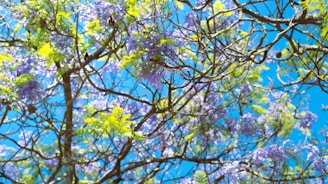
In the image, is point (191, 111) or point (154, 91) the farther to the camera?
Result: point (191, 111)

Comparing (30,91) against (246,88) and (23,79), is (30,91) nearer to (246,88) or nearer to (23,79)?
(23,79)

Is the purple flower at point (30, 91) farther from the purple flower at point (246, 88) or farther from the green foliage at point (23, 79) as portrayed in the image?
the purple flower at point (246, 88)

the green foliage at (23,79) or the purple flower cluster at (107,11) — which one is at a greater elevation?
the green foliage at (23,79)

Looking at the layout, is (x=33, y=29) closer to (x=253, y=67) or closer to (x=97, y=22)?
(x=97, y=22)

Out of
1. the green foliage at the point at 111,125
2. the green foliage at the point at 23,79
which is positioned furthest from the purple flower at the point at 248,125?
the green foliage at the point at 111,125

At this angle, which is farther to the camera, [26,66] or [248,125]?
[248,125]

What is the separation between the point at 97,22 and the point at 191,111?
234 centimetres

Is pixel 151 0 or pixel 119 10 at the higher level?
pixel 151 0

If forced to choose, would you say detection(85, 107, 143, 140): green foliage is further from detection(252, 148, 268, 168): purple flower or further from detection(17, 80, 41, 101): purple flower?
detection(252, 148, 268, 168): purple flower

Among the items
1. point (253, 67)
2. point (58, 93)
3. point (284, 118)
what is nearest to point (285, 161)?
point (284, 118)

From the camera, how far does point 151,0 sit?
469cm

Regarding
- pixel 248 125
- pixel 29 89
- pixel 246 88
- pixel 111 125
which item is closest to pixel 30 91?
pixel 29 89

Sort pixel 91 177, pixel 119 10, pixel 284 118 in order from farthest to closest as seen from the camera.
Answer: pixel 91 177, pixel 284 118, pixel 119 10

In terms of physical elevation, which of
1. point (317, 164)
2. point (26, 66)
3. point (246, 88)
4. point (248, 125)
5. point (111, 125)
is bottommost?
point (111, 125)
